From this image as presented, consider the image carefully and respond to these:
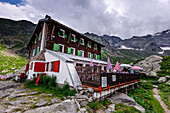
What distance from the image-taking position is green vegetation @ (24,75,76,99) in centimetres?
684

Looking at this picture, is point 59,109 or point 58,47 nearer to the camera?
point 59,109

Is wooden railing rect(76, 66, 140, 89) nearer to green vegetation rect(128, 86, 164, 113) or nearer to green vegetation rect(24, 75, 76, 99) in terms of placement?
green vegetation rect(24, 75, 76, 99)

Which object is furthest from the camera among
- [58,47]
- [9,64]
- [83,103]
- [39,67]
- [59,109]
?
[9,64]

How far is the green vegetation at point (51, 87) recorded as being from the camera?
6836 mm

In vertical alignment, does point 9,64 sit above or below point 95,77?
above

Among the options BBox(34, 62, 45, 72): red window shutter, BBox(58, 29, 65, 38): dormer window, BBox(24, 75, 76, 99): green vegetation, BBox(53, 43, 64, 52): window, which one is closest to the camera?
BBox(24, 75, 76, 99): green vegetation

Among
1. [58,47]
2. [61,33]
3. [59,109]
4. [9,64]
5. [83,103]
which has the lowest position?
[83,103]

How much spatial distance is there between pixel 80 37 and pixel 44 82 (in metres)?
11.6

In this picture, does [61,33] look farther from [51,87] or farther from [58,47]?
[51,87]

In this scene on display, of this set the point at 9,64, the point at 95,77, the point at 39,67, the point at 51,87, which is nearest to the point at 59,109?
the point at 95,77

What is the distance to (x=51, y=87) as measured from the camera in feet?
27.7

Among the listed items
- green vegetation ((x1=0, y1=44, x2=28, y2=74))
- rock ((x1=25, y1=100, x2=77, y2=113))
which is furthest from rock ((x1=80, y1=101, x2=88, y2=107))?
green vegetation ((x1=0, y1=44, x2=28, y2=74))

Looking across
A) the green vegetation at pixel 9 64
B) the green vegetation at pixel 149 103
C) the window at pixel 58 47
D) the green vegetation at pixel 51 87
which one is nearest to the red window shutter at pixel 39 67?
the green vegetation at pixel 51 87

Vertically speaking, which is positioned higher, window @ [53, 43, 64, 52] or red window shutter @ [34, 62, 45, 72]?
window @ [53, 43, 64, 52]
